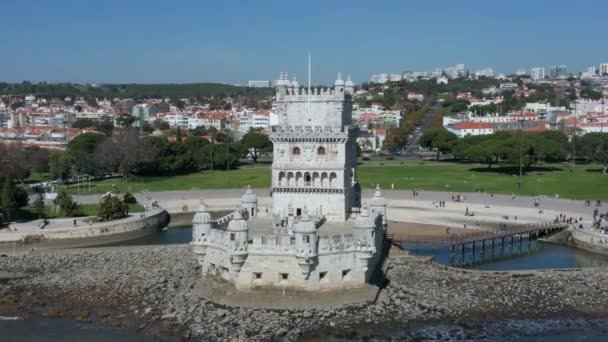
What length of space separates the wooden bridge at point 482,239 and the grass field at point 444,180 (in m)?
16.9

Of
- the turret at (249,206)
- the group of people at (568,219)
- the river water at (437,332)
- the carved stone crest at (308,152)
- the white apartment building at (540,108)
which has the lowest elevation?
the river water at (437,332)

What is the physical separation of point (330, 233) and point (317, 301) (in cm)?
418

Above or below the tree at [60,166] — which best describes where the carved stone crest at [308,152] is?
above

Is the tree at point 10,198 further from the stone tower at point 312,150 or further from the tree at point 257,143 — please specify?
the tree at point 257,143

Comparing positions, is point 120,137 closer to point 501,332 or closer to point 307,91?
point 307,91

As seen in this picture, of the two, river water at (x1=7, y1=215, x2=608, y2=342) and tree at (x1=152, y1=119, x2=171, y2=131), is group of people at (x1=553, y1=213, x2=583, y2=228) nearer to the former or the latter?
river water at (x1=7, y1=215, x2=608, y2=342)

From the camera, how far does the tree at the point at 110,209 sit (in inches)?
2093

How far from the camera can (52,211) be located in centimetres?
5659

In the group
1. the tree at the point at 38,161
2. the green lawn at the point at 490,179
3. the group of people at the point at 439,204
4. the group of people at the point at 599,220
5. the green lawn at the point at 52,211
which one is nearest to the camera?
the group of people at the point at 599,220

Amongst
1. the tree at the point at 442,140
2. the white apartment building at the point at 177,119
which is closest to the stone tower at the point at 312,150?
the tree at the point at 442,140

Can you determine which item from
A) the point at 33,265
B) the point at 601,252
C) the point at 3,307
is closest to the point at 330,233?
the point at 3,307

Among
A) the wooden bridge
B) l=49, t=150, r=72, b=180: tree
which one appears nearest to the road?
l=49, t=150, r=72, b=180: tree

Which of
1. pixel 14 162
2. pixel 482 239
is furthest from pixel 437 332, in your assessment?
pixel 14 162

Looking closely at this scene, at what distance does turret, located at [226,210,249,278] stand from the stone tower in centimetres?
609
